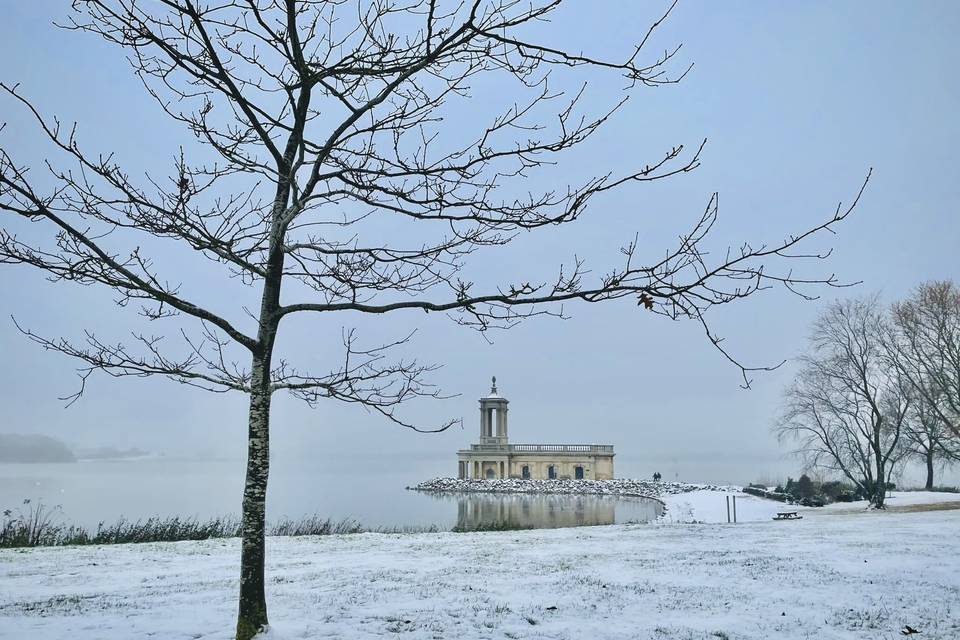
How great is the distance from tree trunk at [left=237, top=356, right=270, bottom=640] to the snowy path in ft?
1.01

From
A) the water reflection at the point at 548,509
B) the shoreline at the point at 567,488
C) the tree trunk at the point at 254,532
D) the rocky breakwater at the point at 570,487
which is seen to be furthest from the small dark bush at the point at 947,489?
the tree trunk at the point at 254,532

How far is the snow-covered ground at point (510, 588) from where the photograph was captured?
6.86 metres

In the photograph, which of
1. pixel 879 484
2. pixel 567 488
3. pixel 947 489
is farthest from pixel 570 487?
pixel 879 484

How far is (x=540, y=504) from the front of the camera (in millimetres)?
43406

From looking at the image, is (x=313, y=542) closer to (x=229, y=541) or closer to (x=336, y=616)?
(x=229, y=541)

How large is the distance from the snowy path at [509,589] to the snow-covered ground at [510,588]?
0.11 feet

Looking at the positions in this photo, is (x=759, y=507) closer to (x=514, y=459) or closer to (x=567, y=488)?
(x=567, y=488)

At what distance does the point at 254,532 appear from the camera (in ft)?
20.7

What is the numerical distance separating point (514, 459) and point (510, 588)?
5927cm

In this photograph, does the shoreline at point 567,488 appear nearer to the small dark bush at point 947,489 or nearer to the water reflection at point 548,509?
the water reflection at point 548,509

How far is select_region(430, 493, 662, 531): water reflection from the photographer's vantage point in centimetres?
3056

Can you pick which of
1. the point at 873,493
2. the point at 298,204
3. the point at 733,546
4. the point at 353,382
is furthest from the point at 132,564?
the point at 873,493

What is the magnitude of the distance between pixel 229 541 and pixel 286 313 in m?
10.5

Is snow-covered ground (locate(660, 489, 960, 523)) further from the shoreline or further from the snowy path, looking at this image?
the snowy path
